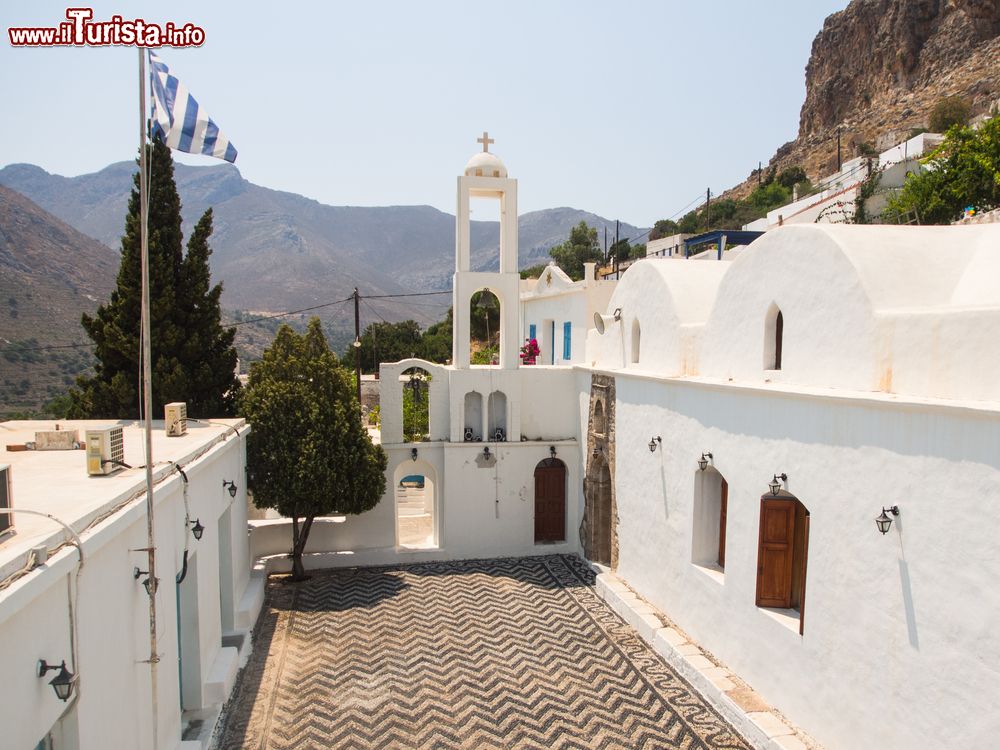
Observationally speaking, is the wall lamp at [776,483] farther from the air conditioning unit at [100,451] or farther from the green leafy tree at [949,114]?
the green leafy tree at [949,114]

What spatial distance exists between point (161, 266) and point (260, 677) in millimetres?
8652

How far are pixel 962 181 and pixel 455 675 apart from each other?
17.3 metres

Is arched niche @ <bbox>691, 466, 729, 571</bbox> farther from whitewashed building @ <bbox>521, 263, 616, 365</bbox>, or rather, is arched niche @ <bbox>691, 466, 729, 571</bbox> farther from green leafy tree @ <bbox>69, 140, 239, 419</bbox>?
green leafy tree @ <bbox>69, 140, 239, 419</bbox>

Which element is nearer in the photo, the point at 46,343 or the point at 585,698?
the point at 585,698

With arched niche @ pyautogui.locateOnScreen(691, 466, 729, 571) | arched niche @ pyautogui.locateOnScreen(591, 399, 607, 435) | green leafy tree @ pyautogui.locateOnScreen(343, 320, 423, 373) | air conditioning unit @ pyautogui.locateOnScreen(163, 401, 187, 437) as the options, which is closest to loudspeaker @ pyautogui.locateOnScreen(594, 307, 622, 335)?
arched niche @ pyautogui.locateOnScreen(591, 399, 607, 435)

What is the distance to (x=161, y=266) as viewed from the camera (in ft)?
46.2

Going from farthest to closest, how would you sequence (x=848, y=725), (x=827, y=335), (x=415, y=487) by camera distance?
1. (x=415, y=487)
2. (x=827, y=335)
3. (x=848, y=725)

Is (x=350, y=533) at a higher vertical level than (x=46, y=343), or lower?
lower

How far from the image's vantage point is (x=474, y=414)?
16000 millimetres

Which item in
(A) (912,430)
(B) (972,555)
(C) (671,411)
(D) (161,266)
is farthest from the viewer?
(D) (161,266)

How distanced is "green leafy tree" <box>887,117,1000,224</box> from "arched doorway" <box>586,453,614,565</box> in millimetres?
10216

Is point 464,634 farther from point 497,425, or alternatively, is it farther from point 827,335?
point 827,335

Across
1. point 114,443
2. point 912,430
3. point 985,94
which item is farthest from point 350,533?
point 985,94

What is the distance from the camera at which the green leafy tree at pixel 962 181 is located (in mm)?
16828
